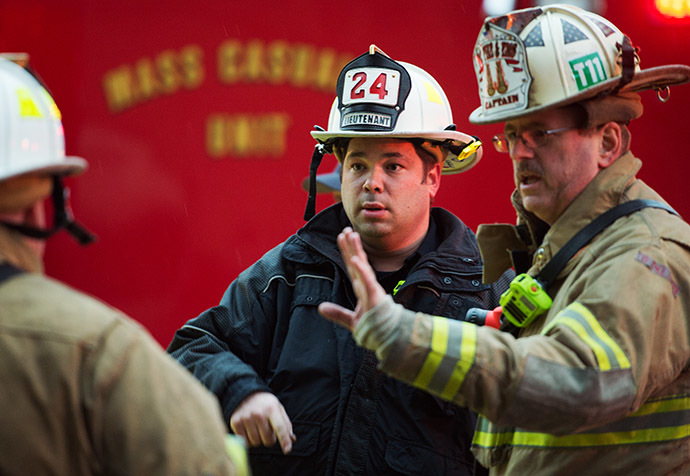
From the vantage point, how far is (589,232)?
200cm

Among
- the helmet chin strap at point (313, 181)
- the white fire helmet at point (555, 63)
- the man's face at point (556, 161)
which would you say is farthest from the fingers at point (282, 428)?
the white fire helmet at point (555, 63)

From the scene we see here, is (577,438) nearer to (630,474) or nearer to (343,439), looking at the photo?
(630,474)

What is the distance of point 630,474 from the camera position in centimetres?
186

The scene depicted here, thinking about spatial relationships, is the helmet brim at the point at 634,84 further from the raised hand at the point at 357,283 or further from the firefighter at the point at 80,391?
the firefighter at the point at 80,391

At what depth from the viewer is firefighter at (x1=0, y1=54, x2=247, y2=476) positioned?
1312mm

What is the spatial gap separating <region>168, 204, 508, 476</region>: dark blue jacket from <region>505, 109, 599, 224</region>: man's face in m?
0.61

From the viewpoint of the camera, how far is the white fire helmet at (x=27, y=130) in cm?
152

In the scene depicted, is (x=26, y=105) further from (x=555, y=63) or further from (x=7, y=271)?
(x=555, y=63)

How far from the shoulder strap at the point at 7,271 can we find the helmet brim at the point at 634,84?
1277 mm

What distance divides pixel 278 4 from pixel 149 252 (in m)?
1.66

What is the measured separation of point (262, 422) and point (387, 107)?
1.17m

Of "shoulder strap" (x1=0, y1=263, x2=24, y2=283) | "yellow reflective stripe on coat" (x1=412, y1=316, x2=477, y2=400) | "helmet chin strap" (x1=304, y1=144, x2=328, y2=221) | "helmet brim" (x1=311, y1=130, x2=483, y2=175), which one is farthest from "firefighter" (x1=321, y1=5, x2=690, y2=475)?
"helmet chin strap" (x1=304, y1=144, x2=328, y2=221)

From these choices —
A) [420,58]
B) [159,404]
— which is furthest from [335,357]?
[420,58]

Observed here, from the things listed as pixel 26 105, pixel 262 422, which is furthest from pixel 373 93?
pixel 26 105
